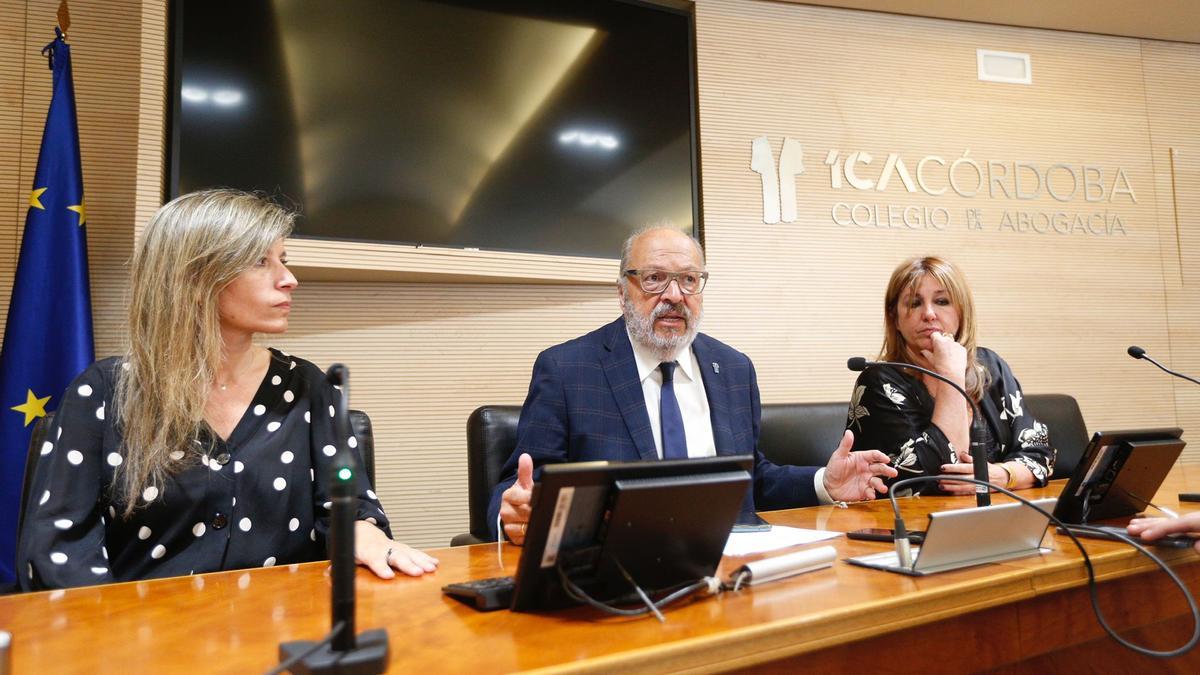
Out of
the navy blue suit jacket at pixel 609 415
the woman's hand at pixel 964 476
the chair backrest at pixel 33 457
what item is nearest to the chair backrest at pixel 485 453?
the navy blue suit jacket at pixel 609 415

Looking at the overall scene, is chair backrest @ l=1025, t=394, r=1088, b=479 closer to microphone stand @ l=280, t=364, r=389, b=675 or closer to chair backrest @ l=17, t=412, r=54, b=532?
microphone stand @ l=280, t=364, r=389, b=675

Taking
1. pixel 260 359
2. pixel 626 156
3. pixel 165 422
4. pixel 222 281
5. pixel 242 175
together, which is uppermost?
pixel 626 156

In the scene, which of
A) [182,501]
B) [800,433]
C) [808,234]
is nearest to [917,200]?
[808,234]

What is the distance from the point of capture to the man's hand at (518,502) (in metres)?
1.32

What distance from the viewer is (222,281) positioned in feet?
5.58

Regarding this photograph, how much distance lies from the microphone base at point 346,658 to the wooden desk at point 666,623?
56 mm

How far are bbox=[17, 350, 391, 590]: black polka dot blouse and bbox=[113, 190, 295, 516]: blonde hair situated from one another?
4 cm

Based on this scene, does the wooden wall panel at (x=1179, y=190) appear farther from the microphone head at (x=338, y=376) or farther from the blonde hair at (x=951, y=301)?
the microphone head at (x=338, y=376)

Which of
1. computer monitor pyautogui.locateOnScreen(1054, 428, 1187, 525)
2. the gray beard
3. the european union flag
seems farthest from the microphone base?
the european union flag

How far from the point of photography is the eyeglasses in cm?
224

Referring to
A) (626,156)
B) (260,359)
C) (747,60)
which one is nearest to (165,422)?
(260,359)

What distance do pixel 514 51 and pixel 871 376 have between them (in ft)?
6.06

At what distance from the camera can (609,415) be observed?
2.10m

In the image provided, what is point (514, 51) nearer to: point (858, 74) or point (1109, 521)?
point (858, 74)
